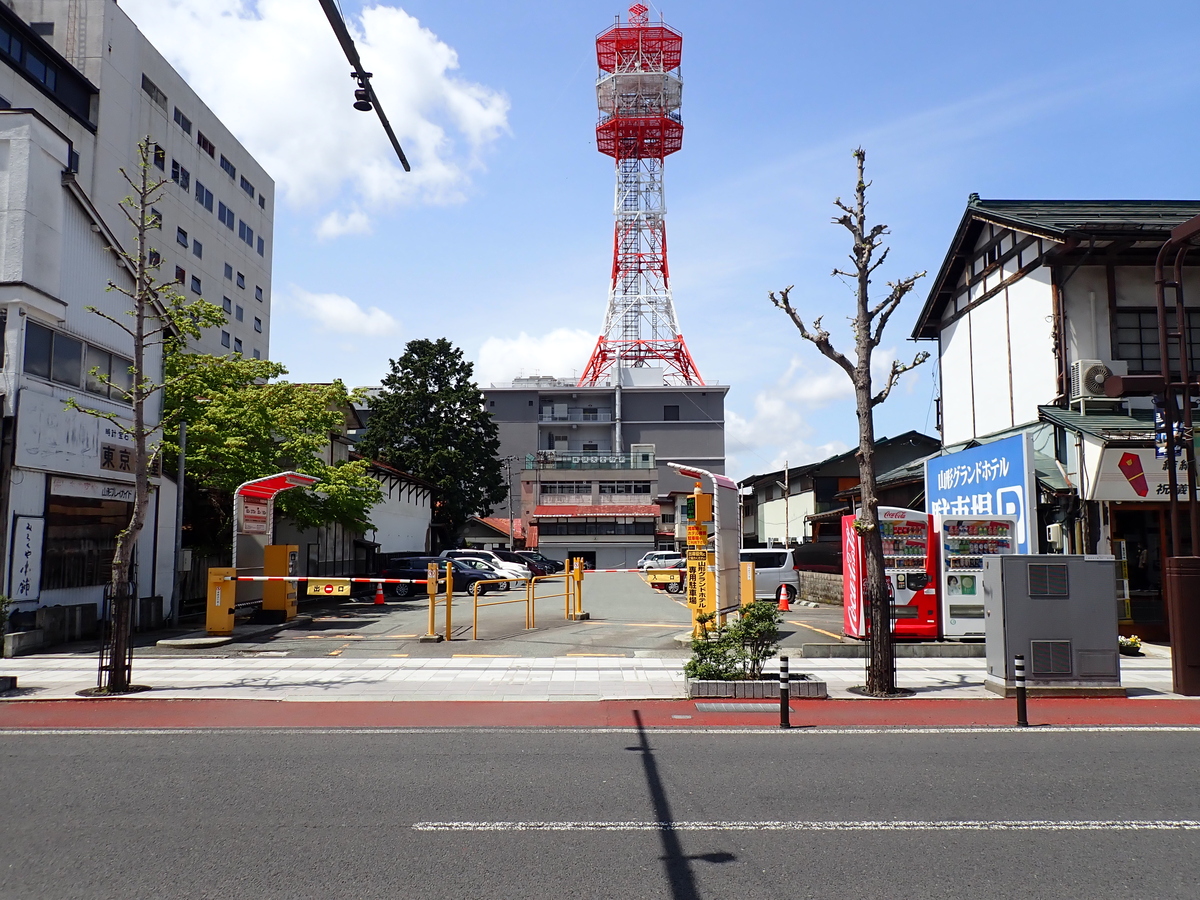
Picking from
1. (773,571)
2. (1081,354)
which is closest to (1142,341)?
(1081,354)

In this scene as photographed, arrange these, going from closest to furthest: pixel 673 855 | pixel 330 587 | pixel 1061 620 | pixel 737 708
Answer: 1. pixel 673 855
2. pixel 737 708
3. pixel 1061 620
4. pixel 330 587

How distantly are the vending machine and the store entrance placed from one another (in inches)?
137

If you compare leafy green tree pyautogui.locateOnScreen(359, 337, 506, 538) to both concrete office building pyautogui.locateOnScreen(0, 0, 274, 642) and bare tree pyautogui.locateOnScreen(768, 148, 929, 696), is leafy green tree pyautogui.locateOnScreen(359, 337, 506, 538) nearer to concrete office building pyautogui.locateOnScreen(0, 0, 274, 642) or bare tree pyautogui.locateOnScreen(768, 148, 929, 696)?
concrete office building pyautogui.locateOnScreen(0, 0, 274, 642)

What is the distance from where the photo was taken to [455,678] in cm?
1426

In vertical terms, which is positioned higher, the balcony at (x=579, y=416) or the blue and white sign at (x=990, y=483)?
→ the balcony at (x=579, y=416)

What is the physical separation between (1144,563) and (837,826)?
53.0 feet

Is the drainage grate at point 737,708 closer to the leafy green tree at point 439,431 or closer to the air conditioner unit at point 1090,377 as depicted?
the air conditioner unit at point 1090,377

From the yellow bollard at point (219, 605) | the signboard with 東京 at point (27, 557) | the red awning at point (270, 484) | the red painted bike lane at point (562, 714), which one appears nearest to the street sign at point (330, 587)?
the yellow bollard at point (219, 605)

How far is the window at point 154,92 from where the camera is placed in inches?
1737

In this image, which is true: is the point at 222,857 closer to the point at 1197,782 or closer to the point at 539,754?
the point at 539,754

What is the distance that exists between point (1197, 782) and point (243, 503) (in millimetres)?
19741

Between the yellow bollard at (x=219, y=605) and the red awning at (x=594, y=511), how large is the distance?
51.4 m

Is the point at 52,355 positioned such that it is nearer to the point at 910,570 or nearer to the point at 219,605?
the point at 219,605

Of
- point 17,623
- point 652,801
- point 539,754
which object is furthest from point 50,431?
point 652,801
